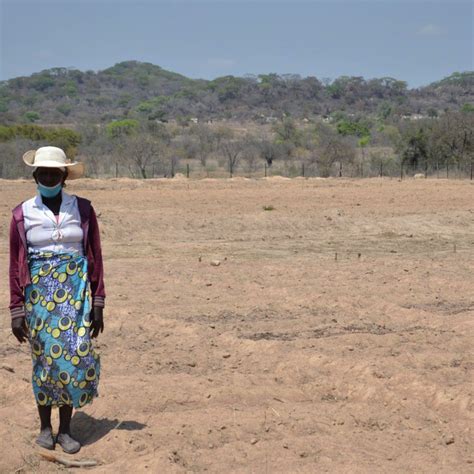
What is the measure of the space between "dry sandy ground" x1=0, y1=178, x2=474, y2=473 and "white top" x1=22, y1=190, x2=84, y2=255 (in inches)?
48.2

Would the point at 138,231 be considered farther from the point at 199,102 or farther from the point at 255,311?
the point at 199,102

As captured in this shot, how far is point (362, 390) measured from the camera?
657 cm

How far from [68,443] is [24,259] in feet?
3.88

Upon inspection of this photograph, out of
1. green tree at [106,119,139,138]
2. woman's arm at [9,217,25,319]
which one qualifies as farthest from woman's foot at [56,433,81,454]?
green tree at [106,119,139,138]

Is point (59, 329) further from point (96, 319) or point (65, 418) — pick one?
point (65, 418)

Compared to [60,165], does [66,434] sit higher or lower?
lower

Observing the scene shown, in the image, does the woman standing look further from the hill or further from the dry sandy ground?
the hill

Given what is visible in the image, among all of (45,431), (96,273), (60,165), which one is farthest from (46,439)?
(60,165)

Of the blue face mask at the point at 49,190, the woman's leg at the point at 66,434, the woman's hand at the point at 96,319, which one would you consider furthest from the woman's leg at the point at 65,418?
the blue face mask at the point at 49,190

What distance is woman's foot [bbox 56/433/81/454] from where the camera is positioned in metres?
5.24

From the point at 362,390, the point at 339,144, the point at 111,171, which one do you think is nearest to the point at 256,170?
the point at 339,144

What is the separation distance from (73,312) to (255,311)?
405 centimetres

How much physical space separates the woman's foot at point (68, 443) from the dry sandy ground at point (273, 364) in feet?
0.19

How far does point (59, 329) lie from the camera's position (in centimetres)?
512
